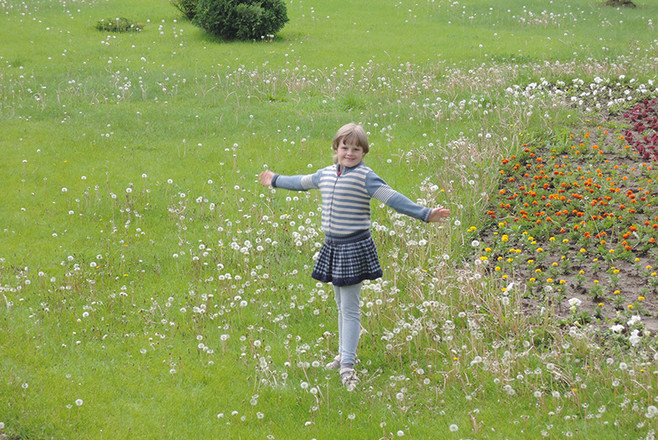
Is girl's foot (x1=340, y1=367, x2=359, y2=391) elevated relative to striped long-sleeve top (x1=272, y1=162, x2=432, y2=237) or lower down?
lower down

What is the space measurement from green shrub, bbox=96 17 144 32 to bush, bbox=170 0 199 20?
1538 millimetres

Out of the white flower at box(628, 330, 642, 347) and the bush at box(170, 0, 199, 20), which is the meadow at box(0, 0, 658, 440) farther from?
the bush at box(170, 0, 199, 20)

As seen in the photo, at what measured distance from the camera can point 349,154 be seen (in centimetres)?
511

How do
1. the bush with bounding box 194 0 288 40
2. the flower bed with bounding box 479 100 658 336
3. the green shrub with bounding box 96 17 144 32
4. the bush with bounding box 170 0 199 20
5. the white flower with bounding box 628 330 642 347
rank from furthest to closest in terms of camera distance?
the bush with bounding box 170 0 199 20 → the green shrub with bounding box 96 17 144 32 → the bush with bounding box 194 0 288 40 → the flower bed with bounding box 479 100 658 336 → the white flower with bounding box 628 330 642 347

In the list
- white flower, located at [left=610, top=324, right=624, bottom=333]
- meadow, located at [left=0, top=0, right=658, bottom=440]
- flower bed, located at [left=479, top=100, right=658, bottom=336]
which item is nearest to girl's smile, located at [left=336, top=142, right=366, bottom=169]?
meadow, located at [left=0, top=0, right=658, bottom=440]

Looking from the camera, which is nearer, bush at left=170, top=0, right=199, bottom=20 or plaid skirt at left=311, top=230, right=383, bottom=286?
plaid skirt at left=311, top=230, right=383, bottom=286

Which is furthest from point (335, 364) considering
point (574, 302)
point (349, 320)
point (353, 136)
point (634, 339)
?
point (634, 339)

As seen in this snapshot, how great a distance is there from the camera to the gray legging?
5207 millimetres

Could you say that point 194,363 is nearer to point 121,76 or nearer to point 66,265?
point 66,265

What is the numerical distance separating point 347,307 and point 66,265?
3.67m

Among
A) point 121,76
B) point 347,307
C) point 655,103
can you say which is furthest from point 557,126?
point 121,76

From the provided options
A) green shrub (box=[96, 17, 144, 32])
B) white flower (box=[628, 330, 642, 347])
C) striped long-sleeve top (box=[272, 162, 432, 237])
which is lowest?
green shrub (box=[96, 17, 144, 32])

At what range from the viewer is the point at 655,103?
1058 cm

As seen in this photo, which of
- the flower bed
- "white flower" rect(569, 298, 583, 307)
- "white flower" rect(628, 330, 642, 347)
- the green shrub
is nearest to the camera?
"white flower" rect(628, 330, 642, 347)
